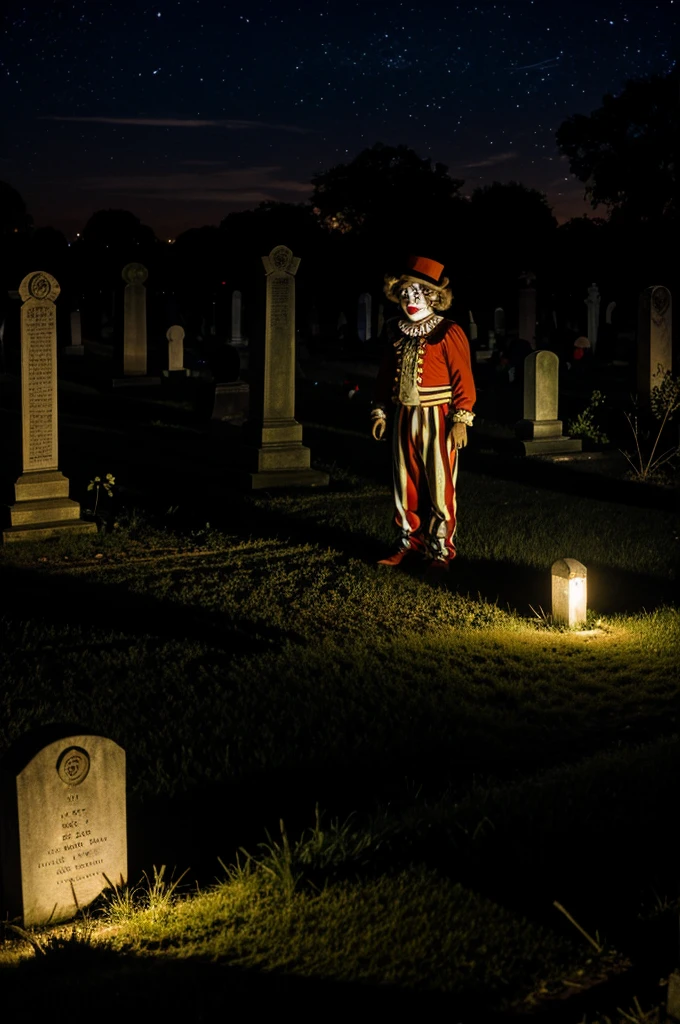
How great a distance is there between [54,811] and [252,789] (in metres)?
1.38

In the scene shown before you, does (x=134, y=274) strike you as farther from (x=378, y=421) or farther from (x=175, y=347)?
(x=378, y=421)

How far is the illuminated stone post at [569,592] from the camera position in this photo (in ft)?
27.9

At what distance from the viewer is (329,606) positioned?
9195 mm

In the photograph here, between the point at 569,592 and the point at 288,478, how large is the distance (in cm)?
663

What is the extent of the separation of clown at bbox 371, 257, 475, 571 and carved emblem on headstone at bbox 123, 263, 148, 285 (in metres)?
16.5

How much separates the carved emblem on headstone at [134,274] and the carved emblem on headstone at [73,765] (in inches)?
883

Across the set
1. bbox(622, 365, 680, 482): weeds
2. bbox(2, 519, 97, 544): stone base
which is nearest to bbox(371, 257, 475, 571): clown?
bbox(2, 519, 97, 544): stone base

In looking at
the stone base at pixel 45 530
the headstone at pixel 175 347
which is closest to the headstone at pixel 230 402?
the headstone at pixel 175 347

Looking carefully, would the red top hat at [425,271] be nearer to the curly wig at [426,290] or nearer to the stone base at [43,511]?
the curly wig at [426,290]

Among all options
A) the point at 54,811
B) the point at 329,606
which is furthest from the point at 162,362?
the point at 54,811

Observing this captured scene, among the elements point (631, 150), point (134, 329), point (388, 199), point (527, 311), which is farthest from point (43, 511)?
point (388, 199)

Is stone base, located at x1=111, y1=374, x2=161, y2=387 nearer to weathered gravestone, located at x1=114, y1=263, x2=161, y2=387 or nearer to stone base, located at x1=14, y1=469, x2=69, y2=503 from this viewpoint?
weathered gravestone, located at x1=114, y1=263, x2=161, y2=387

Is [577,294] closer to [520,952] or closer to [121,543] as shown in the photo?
[121,543]

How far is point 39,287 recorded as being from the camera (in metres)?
11.9
